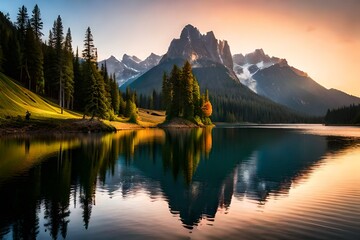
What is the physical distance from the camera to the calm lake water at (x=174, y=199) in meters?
15.6

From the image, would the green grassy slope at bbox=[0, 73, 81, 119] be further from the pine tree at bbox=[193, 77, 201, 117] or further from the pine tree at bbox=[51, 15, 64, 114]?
the pine tree at bbox=[193, 77, 201, 117]

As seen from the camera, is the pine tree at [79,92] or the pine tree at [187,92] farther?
the pine tree at [187,92]

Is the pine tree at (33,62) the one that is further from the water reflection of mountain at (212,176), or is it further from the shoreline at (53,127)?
the water reflection of mountain at (212,176)

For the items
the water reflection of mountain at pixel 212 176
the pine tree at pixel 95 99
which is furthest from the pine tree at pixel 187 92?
the water reflection of mountain at pixel 212 176

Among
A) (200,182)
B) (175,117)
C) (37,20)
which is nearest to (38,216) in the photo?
(200,182)

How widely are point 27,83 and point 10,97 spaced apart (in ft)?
92.2

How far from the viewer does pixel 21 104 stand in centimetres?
8562

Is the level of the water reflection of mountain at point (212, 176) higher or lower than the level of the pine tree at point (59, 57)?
lower

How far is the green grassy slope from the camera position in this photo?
78.1m

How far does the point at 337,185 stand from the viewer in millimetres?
27484

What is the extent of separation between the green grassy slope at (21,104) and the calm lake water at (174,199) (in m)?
44.3

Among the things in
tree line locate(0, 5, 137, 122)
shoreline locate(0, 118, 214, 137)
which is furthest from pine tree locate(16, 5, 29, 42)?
shoreline locate(0, 118, 214, 137)

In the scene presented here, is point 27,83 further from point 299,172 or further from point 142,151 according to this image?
point 299,172

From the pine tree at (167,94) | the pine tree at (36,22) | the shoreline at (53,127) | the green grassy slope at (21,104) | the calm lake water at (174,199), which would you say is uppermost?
Result: the pine tree at (36,22)
